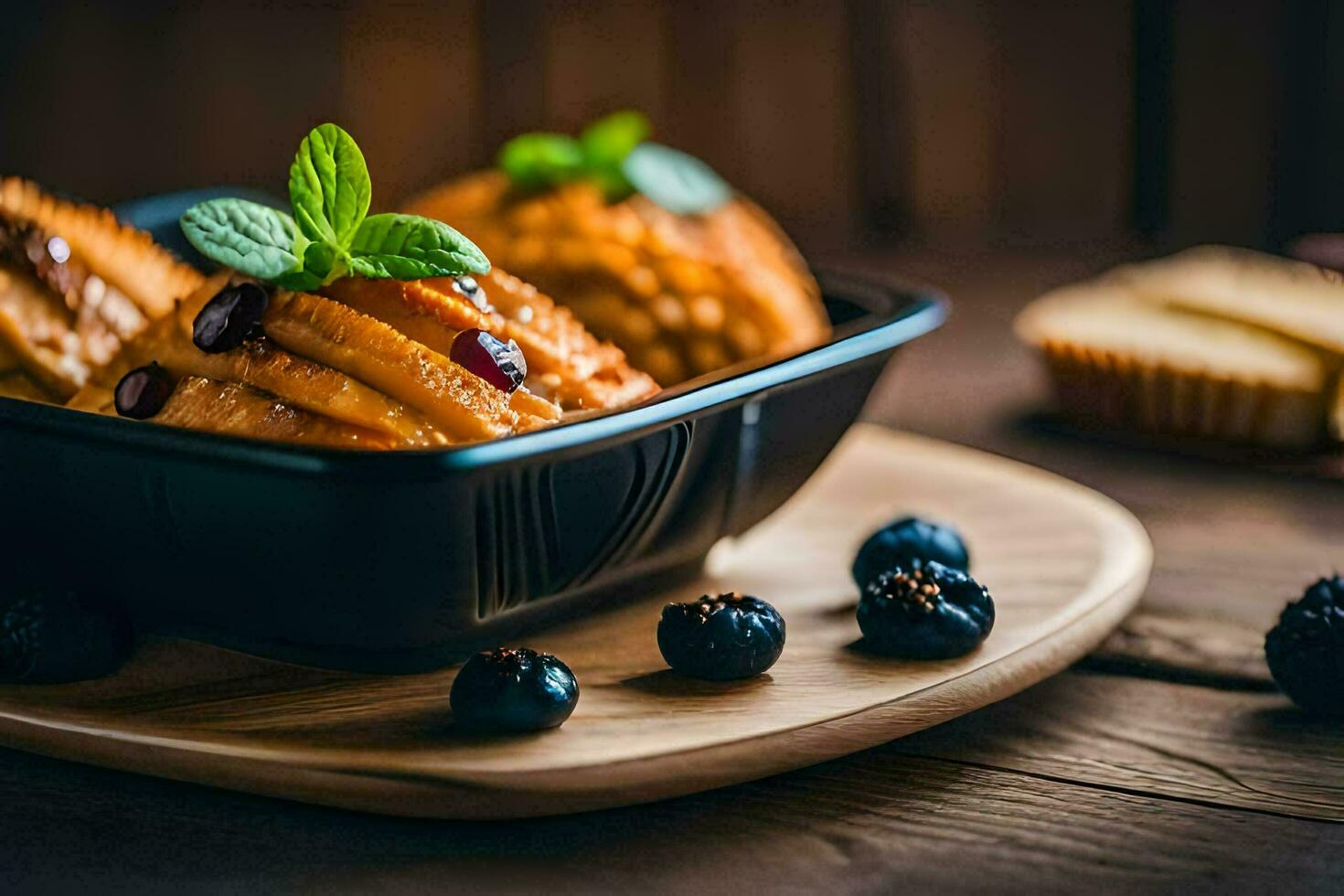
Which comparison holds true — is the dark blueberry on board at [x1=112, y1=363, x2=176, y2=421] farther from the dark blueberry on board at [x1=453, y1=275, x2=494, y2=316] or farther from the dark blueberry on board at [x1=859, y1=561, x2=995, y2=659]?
the dark blueberry on board at [x1=859, y1=561, x2=995, y2=659]

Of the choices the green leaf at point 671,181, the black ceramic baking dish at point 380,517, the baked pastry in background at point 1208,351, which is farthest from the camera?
the baked pastry in background at point 1208,351

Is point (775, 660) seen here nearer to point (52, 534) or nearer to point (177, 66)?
point (52, 534)

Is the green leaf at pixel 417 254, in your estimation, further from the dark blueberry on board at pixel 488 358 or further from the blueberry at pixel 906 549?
the blueberry at pixel 906 549

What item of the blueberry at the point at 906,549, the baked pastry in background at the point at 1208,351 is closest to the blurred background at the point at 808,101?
the baked pastry in background at the point at 1208,351

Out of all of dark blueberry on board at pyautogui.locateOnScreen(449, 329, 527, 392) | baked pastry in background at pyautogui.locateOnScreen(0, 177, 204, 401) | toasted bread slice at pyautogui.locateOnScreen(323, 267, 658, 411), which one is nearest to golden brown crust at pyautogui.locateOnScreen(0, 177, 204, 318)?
baked pastry in background at pyautogui.locateOnScreen(0, 177, 204, 401)

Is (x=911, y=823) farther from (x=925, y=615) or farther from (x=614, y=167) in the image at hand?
(x=614, y=167)

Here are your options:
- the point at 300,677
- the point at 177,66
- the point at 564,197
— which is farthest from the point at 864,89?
the point at 300,677
